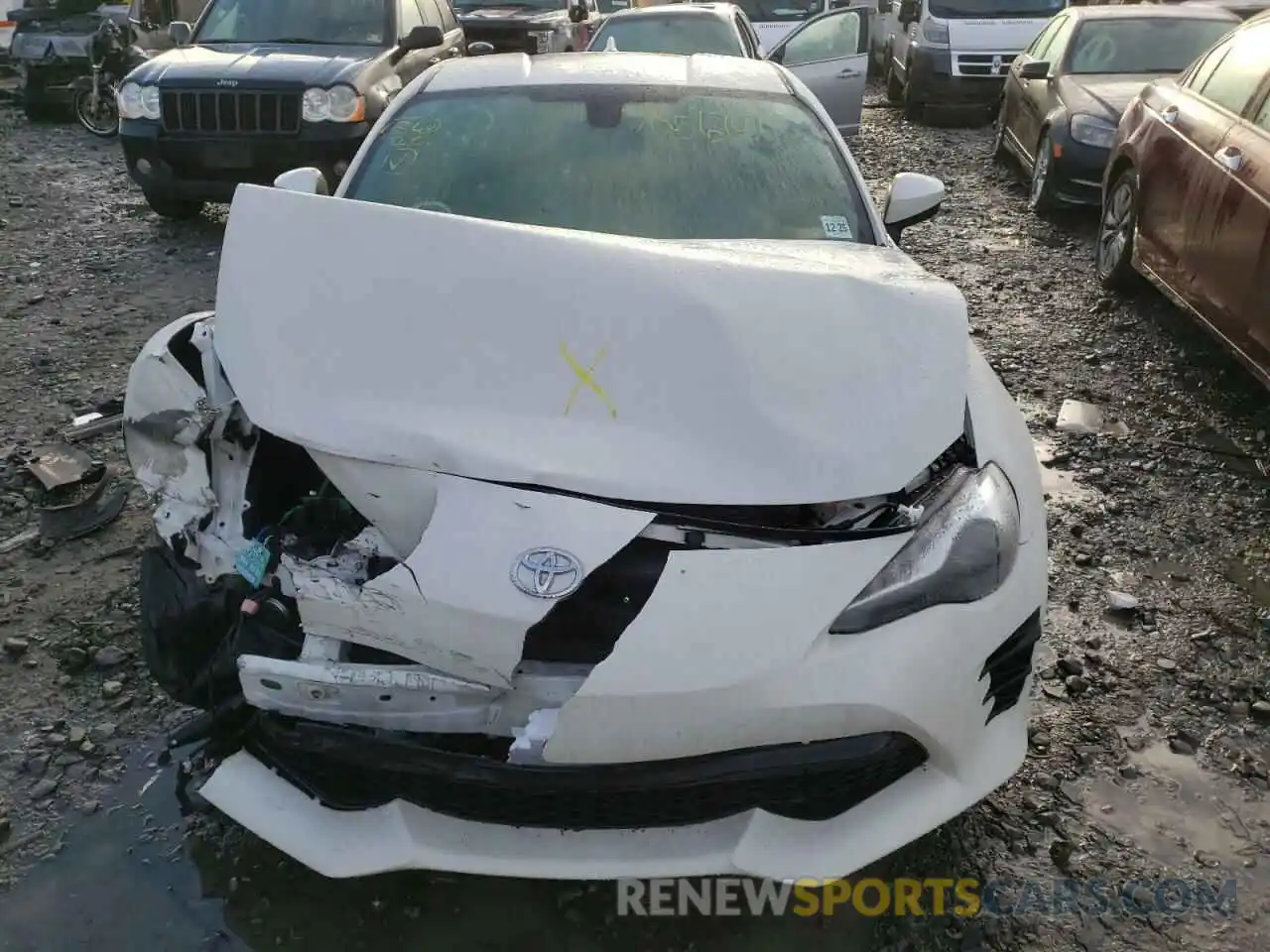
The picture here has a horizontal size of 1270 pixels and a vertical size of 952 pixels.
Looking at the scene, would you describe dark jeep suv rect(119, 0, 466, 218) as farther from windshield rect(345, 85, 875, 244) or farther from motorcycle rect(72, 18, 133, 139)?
motorcycle rect(72, 18, 133, 139)

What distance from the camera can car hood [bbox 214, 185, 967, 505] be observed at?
2082mm

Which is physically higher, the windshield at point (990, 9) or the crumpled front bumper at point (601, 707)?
the windshield at point (990, 9)

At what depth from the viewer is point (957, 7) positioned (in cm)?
1177

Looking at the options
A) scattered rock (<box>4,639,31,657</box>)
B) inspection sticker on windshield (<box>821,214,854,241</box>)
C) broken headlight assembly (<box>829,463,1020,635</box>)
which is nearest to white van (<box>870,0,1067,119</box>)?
inspection sticker on windshield (<box>821,214,854,241</box>)

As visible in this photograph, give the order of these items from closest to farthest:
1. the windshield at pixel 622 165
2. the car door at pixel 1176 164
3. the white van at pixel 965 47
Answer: the windshield at pixel 622 165
the car door at pixel 1176 164
the white van at pixel 965 47

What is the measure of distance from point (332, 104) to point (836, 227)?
4.69 metres

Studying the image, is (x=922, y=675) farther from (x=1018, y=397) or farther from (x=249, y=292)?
(x=1018, y=397)

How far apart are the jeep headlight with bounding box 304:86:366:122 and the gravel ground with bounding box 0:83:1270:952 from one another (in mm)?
2115

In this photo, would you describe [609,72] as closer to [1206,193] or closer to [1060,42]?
[1206,193]

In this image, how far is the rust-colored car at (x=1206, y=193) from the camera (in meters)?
4.36

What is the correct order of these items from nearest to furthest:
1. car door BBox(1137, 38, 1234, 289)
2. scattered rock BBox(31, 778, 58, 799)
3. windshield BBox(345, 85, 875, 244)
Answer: scattered rock BBox(31, 778, 58, 799)
windshield BBox(345, 85, 875, 244)
car door BBox(1137, 38, 1234, 289)

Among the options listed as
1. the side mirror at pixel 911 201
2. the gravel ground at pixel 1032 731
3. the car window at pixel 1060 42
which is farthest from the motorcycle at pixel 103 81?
the side mirror at pixel 911 201
